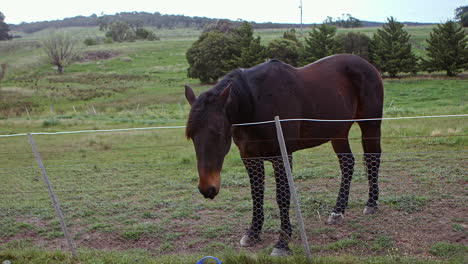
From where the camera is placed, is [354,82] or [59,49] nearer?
[354,82]

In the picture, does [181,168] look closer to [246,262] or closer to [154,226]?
[154,226]

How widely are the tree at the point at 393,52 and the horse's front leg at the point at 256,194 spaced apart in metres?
33.1

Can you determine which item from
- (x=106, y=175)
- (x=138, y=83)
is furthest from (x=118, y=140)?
(x=138, y=83)

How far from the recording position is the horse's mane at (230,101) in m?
3.86


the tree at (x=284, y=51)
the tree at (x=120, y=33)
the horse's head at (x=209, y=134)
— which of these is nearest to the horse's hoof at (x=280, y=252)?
the horse's head at (x=209, y=134)

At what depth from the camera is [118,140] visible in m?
14.9

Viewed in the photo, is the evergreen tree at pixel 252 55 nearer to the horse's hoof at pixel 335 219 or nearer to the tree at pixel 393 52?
the tree at pixel 393 52

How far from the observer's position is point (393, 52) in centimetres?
3394

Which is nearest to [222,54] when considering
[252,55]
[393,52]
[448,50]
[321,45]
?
[252,55]

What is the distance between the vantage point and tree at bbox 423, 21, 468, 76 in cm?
3225

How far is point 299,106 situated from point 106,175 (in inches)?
223

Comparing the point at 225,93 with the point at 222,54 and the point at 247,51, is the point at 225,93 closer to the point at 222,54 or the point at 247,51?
the point at 247,51

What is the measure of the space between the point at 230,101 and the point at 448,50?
34759 mm

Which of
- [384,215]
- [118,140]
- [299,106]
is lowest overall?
[118,140]
